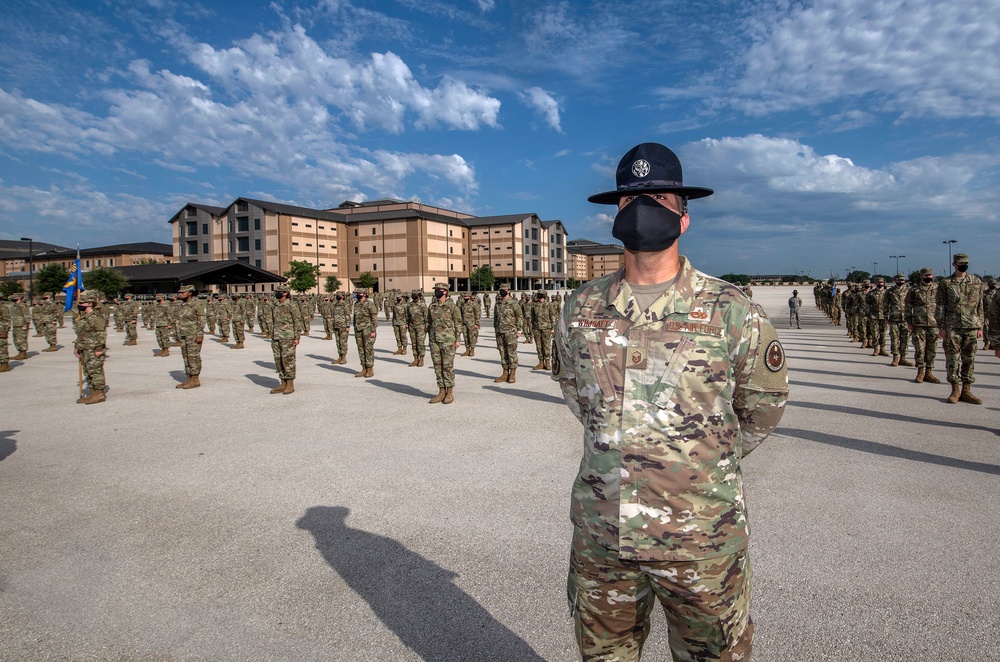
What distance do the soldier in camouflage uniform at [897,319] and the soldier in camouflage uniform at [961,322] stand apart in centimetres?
428

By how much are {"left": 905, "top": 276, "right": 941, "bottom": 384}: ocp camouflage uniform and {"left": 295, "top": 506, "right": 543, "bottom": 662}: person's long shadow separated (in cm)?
1109

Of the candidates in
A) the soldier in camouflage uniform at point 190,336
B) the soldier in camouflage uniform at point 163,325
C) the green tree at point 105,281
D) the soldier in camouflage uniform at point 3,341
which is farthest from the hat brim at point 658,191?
the green tree at point 105,281

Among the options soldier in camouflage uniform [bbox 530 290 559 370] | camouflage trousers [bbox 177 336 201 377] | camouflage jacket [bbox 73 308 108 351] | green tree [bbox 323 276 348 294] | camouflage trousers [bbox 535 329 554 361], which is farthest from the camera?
green tree [bbox 323 276 348 294]

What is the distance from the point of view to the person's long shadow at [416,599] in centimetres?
302

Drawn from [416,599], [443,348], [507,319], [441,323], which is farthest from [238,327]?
[416,599]

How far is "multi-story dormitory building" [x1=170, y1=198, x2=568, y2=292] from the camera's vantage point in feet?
240

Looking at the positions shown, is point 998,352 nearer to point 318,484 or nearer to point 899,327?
point 899,327

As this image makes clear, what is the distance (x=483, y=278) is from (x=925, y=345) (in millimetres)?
71073

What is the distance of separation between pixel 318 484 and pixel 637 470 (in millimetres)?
4529

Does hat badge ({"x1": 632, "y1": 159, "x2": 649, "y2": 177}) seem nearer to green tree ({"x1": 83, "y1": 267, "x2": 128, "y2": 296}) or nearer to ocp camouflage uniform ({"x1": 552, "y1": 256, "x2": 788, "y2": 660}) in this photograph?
ocp camouflage uniform ({"x1": 552, "y1": 256, "x2": 788, "y2": 660})

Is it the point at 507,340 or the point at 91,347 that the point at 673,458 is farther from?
the point at 91,347

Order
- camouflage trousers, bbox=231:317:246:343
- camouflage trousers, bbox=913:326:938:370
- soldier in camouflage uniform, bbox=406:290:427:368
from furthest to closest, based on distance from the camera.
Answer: camouflage trousers, bbox=231:317:246:343 → soldier in camouflage uniform, bbox=406:290:427:368 → camouflage trousers, bbox=913:326:938:370

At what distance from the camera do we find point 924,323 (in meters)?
10.7

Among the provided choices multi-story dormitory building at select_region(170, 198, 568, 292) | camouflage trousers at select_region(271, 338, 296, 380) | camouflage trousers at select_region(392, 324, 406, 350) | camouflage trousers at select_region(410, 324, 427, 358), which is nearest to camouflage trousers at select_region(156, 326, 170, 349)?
camouflage trousers at select_region(392, 324, 406, 350)
